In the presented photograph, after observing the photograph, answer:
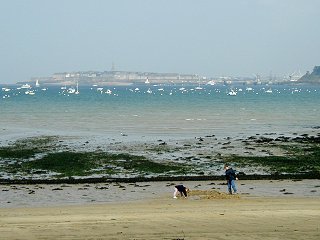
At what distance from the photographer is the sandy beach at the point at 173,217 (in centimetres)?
1590

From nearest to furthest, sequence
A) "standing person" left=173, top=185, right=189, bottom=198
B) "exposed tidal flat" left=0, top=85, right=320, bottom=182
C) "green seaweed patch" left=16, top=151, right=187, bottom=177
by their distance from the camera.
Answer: "standing person" left=173, top=185, right=189, bottom=198, "exposed tidal flat" left=0, top=85, right=320, bottom=182, "green seaweed patch" left=16, top=151, right=187, bottom=177

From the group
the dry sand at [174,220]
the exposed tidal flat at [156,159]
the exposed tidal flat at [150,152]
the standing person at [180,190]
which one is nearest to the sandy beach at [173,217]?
the dry sand at [174,220]

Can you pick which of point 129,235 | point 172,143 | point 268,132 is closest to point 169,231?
point 129,235

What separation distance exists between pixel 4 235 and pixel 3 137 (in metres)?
41.3

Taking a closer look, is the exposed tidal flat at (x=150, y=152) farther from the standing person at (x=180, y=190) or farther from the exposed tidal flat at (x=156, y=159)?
the standing person at (x=180, y=190)

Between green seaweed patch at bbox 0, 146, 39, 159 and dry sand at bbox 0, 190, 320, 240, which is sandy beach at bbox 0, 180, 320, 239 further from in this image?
green seaweed patch at bbox 0, 146, 39, 159

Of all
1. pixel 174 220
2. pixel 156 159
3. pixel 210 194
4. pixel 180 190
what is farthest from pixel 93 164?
pixel 174 220

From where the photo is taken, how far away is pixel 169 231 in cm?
1625

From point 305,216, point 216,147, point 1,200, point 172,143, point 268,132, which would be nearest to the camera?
point 305,216

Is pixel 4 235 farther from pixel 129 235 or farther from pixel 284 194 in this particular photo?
pixel 284 194

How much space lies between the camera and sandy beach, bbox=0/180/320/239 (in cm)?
1590

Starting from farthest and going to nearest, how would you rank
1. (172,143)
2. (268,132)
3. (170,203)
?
(268,132), (172,143), (170,203)

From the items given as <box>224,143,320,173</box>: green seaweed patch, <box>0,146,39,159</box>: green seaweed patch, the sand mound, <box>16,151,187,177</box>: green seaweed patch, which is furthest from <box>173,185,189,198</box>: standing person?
<box>0,146,39,159</box>: green seaweed patch

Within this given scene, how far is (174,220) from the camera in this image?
18078 millimetres
